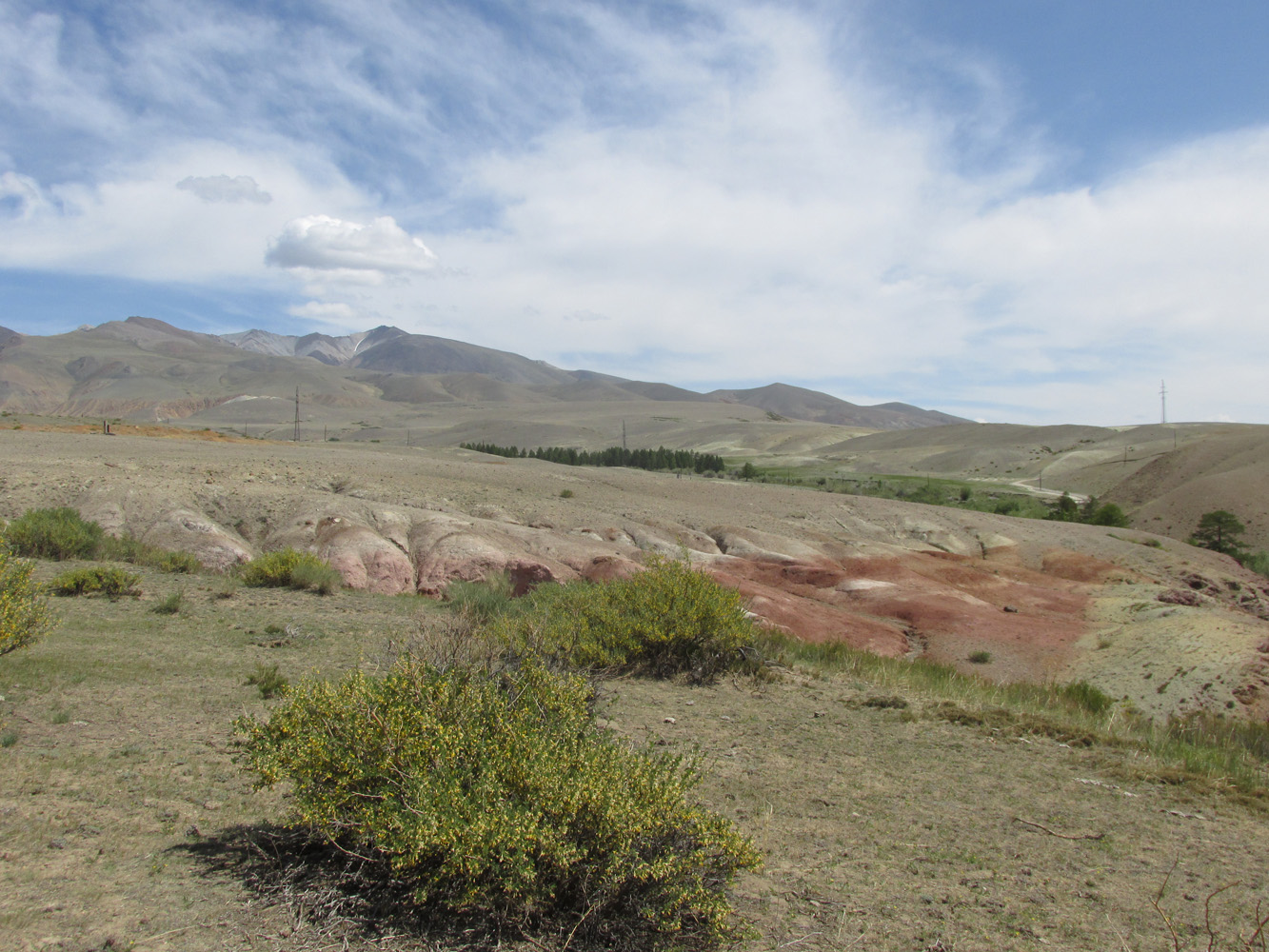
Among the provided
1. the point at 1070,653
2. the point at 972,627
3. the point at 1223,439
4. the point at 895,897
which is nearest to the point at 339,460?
the point at 972,627

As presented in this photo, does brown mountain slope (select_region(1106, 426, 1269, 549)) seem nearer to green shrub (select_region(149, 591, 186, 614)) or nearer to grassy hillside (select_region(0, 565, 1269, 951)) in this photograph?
grassy hillside (select_region(0, 565, 1269, 951))

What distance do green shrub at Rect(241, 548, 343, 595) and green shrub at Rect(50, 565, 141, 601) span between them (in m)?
2.15

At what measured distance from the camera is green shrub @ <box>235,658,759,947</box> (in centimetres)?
390

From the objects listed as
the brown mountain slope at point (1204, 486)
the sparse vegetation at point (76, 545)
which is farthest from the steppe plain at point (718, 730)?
the brown mountain slope at point (1204, 486)

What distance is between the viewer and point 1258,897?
4.94m

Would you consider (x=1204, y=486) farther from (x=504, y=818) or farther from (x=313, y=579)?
(x=504, y=818)

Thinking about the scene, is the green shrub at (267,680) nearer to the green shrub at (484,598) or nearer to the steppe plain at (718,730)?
the steppe plain at (718,730)

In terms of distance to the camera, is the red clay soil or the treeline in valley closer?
the red clay soil

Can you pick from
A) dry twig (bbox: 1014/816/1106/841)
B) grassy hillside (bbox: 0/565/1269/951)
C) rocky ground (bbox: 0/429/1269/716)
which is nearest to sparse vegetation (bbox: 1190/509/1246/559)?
rocky ground (bbox: 0/429/1269/716)

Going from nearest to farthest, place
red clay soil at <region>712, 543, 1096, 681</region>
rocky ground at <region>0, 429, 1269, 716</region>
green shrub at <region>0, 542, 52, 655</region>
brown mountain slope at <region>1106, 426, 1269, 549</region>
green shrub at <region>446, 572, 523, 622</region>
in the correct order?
green shrub at <region>0, 542, 52, 655</region> → green shrub at <region>446, 572, 523, 622</region> → rocky ground at <region>0, 429, 1269, 716</region> → red clay soil at <region>712, 543, 1096, 681</region> → brown mountain slope at <region>1106, 426, 1269, 549</region>

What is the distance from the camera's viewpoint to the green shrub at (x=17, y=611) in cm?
696

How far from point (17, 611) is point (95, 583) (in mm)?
4993

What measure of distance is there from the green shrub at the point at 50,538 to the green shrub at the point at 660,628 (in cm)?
908

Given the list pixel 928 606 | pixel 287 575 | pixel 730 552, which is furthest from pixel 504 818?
pixel 730 552
